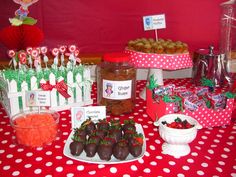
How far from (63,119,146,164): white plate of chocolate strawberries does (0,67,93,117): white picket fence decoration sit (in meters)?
0.38

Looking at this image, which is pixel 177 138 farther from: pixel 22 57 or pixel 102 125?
pixel 22 57

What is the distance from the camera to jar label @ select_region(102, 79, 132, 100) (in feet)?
4.47

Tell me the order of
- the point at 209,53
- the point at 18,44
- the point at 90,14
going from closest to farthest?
the point at 18,44 → the point at 209,53 → the point at 90,14

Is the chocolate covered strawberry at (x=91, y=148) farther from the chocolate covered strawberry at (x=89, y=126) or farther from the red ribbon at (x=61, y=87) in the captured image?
the red ribbon at (x=61, y=87)

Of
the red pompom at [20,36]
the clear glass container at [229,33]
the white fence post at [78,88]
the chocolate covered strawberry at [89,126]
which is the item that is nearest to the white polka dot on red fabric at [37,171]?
the chocolate covered strawberry at [89,126]

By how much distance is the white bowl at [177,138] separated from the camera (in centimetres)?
105

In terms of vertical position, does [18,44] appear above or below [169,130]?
above

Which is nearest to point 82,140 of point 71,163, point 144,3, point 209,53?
point 71,163

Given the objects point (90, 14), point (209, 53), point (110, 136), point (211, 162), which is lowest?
point (211, 162)

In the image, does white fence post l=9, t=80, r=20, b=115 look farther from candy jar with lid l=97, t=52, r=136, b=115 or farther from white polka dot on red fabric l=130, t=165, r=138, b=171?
white polka dot on red fabric l=130, t=165, r=138, b=171

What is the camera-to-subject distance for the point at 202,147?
1.17m

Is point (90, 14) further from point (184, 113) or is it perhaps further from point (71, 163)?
point (71, 163)

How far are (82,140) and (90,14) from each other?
108 centimetres

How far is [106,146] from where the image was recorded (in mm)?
1014
